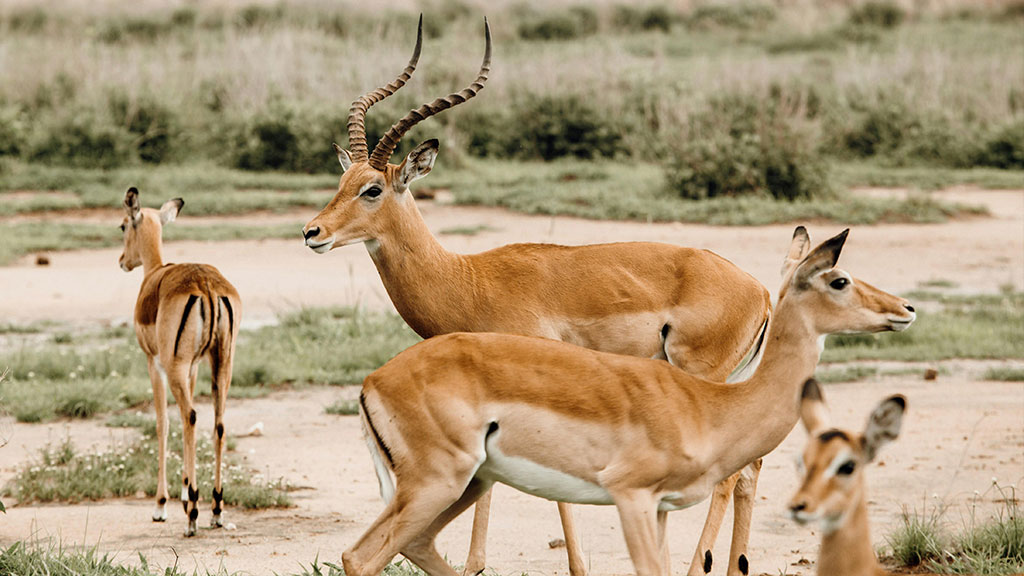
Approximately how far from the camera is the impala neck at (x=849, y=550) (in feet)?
11.5

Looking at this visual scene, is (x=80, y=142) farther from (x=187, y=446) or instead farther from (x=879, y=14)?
(x=879, y=14)

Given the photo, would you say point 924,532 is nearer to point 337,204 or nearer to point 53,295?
point 337,204

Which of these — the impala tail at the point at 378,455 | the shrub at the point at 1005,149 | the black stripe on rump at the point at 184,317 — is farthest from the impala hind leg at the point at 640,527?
the shrub at the point at 1005,149

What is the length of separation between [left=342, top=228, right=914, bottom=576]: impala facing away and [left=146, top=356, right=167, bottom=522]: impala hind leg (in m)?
2.44

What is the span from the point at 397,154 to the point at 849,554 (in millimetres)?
17249

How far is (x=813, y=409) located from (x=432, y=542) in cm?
172

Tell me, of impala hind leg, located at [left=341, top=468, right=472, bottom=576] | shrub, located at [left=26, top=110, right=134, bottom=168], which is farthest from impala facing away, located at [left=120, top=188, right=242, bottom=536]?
shrub, located at [left=26, top=110, right=134, bottom=168]

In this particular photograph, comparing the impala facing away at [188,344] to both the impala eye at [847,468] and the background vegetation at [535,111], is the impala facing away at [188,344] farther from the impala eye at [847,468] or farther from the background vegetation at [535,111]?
the background vegetation at [535,111]

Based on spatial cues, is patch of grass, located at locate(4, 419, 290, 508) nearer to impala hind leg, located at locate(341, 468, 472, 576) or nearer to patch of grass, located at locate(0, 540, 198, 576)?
patch of grass, located at locate(0, 540, 198, 576)

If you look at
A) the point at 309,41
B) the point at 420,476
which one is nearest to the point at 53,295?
the point at 420,476

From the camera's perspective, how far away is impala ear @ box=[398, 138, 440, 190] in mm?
5727

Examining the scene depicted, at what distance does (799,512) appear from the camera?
3207 mm

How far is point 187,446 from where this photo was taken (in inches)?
260

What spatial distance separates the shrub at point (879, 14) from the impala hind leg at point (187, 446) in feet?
129
